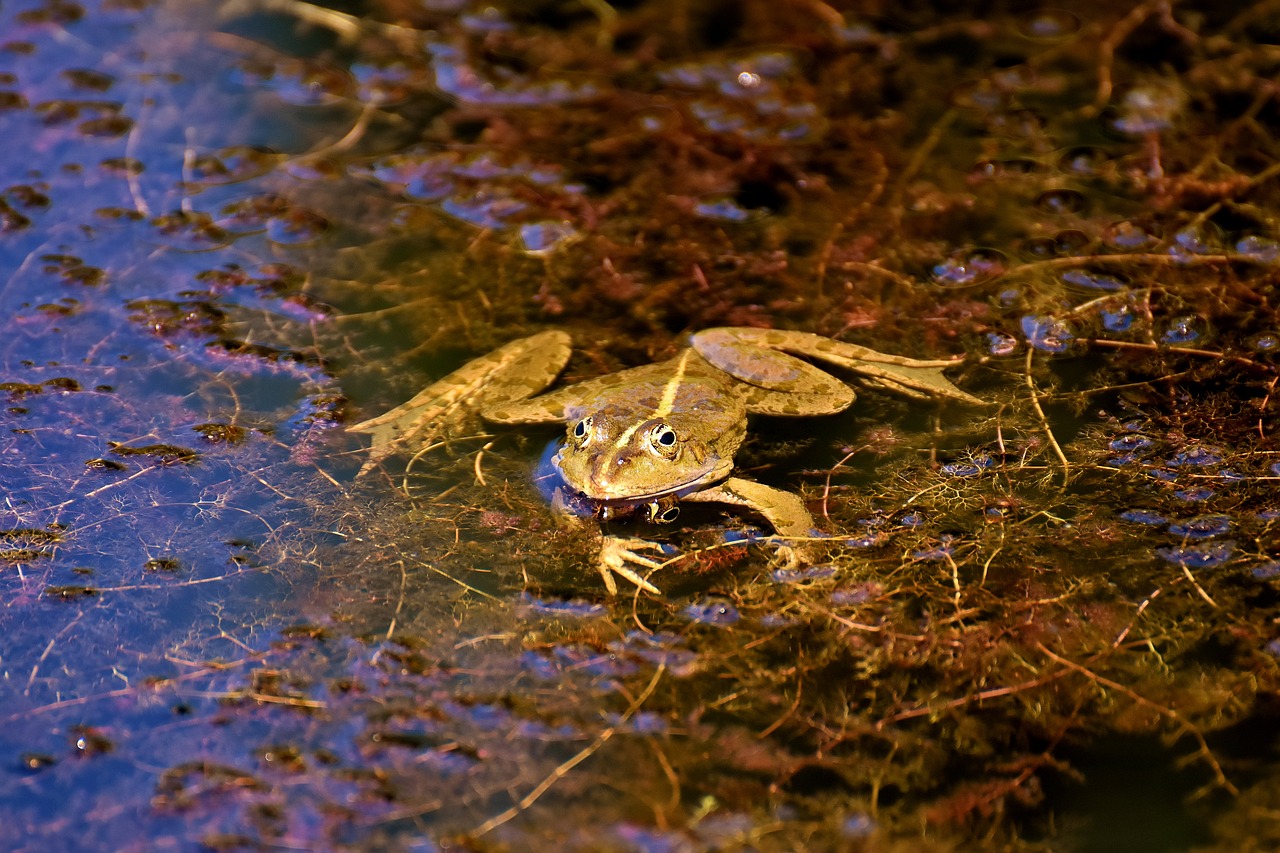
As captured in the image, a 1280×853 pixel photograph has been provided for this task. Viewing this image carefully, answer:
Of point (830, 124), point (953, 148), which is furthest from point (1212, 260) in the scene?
point (830, 124)

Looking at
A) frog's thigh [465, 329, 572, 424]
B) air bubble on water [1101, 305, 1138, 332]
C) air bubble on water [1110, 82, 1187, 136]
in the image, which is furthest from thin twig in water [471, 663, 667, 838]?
air bubble on water [1110, 82, 1187, 136]

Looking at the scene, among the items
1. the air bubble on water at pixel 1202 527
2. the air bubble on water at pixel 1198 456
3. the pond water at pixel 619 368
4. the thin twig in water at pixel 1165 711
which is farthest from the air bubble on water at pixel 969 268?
the thin twig in water at pixel 1165 711

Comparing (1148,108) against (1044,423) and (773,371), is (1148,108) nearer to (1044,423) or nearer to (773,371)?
(1044,423)

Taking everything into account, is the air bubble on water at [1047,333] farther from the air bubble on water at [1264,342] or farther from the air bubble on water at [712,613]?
the air bubble on water at [712,613]

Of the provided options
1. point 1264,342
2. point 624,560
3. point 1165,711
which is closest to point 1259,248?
point 1264,342

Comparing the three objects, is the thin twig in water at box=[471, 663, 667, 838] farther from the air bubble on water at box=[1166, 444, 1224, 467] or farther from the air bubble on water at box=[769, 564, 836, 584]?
the air bubble on water at box=[1166, 444, 1224, 467]
